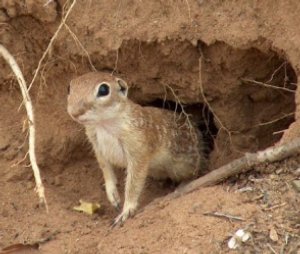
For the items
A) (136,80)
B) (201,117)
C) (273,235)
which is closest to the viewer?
(273,235)

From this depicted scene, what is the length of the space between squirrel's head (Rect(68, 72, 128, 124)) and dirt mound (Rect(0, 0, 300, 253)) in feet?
2.41

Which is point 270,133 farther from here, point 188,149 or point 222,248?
point 222,248

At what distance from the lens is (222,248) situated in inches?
199

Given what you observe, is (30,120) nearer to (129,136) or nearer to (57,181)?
(129,136)

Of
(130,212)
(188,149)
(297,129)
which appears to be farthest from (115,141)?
(297,129)

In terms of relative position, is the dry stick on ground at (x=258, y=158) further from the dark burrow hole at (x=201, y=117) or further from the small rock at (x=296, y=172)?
the dark burrow hole at (x=201, y=117)

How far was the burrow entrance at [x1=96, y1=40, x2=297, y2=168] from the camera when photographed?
22.5 ft

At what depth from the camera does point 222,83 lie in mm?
7184

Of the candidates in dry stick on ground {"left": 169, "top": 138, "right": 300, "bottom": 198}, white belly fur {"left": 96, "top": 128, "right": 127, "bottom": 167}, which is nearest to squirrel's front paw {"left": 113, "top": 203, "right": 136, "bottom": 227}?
white belly fur {"left": 96, "top": 128, "right": 127, "bottom": 167}

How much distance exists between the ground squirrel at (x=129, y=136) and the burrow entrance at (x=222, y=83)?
317 mm

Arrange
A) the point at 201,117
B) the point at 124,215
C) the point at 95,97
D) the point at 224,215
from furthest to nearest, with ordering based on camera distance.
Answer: the point at 201,117 < the point at 124,215 < the point at 95,97 < the point at 224,215

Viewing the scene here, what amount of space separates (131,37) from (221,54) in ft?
3.11

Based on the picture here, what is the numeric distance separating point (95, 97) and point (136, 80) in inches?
57.7

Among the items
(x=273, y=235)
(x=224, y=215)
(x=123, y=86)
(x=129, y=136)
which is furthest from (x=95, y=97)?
(x=273, y=235)
